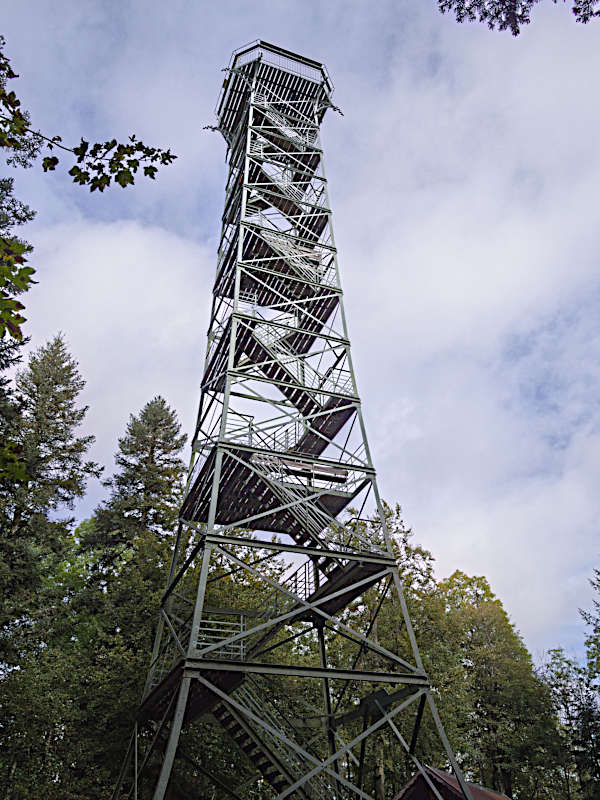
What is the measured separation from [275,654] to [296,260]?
458 inches

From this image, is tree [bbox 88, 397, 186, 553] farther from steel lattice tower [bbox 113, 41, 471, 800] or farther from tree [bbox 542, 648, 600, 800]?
tree [bbox 542, 648, 600, 800]

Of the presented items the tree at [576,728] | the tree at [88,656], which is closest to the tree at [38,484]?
the tree at [88,656]

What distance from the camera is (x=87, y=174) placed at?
534cm

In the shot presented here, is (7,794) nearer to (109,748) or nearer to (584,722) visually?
(109,748)

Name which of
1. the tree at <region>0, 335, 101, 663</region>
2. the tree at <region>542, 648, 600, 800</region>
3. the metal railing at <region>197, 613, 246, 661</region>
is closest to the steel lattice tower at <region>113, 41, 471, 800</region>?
the metal railing at <region>197, 613, 246, 661</region>

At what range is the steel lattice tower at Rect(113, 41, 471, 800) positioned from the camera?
31.9ft

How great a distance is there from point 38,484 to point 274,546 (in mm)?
14494

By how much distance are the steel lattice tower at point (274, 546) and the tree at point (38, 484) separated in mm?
4660

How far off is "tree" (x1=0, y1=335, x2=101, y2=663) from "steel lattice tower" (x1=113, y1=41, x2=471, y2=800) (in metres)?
4.66

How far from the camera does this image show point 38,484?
69.9 feet

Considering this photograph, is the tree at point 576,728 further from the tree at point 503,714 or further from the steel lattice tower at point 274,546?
the steel lattice tower at point 274,546

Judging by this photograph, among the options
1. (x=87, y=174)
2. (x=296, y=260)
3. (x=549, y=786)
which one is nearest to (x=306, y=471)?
(x=296, y=260)

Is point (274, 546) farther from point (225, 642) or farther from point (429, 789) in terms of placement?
point (429, 789)

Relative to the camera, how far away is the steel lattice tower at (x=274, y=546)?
973 centimetres
